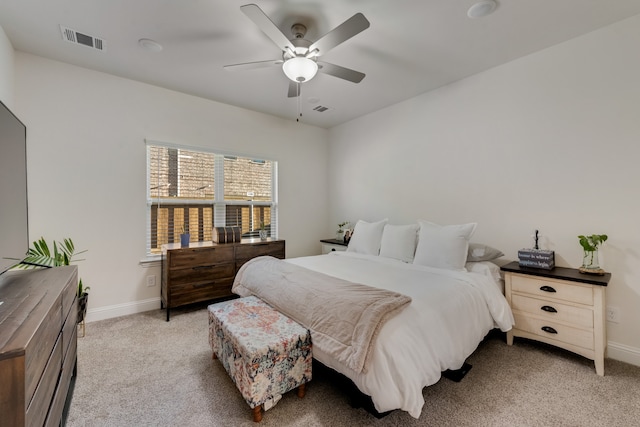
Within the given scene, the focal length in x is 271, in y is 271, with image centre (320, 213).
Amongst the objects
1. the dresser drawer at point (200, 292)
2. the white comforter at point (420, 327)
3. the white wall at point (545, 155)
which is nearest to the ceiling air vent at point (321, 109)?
the white wall at point (545, 155)

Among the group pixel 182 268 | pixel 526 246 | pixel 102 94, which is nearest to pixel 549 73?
pixel 526 246

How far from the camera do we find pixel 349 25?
1790mm

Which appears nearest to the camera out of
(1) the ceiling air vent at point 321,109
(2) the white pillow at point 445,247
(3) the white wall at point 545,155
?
(3) the white wall at point 545,155

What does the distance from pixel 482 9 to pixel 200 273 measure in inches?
146

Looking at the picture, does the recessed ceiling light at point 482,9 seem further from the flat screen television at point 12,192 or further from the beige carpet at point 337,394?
the flat screen television at point 12,192

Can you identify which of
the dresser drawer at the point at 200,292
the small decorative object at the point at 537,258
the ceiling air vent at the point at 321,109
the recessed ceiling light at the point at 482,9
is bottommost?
the dresser drawer at the point at 200,292

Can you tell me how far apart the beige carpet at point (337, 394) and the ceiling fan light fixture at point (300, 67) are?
2.37 m

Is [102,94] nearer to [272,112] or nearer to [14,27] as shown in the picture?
[14,27]

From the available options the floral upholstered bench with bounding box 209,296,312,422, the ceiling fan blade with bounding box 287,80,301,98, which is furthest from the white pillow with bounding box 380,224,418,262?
the ceiling fan blade with bounding box 287,80,301,98

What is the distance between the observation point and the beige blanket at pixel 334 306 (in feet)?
4.93

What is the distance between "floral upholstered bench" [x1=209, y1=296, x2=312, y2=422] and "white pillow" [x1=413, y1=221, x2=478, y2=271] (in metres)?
1.52

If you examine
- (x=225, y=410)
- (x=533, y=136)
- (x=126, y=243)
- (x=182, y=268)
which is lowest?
(x=225, y=410)

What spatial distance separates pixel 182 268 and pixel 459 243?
299 centimetres

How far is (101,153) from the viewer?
307cm
